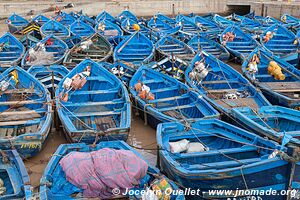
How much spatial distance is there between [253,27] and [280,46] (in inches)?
260

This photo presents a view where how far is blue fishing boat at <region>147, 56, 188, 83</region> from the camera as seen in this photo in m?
14.1

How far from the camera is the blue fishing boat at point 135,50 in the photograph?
1562cm

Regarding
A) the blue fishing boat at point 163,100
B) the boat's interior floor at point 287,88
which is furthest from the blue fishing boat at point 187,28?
the boat's interior floor at point 287,88

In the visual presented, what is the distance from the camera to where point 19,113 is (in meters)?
10.1

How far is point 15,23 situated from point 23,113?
55.8 ft

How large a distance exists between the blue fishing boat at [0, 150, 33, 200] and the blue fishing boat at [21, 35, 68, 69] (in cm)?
695

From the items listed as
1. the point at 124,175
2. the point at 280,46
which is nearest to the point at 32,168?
the point at 124,175

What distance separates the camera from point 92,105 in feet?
35.6

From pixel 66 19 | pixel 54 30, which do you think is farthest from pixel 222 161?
pixel 66 19

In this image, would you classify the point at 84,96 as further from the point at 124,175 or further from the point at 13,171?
the point at 124,175

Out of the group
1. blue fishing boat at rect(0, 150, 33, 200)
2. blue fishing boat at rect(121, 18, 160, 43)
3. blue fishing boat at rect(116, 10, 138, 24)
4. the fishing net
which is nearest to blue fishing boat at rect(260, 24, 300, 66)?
blue fishing boat at rect(121, 18, 160, 43)

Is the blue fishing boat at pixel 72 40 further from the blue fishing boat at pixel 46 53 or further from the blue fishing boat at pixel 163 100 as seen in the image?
the blue fishing boat at pixel 163 100

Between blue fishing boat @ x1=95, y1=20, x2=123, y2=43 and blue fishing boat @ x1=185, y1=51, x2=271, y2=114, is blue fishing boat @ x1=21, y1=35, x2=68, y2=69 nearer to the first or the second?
blue fishing boat @ x1=95, y1=20, x2=123, y2=43

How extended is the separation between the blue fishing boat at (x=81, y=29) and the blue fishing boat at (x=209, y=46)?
20.5ft
